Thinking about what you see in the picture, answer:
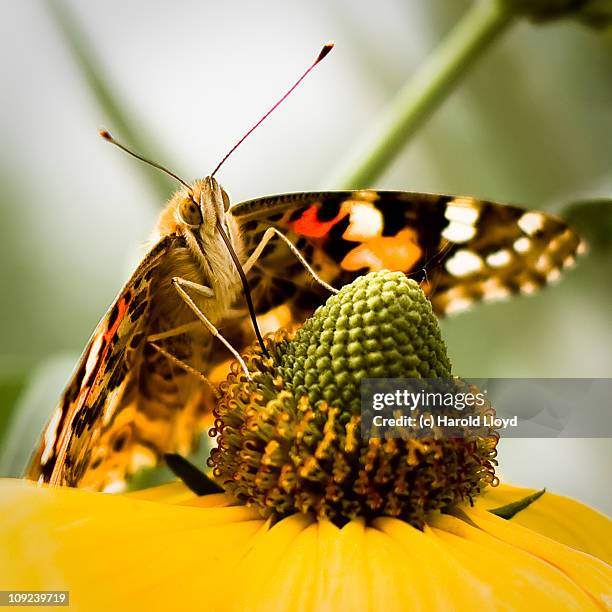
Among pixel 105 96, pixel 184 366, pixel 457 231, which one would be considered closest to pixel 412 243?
pixel 457 231

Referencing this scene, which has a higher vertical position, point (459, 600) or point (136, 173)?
point (136, 173)

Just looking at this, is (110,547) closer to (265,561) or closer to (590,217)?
(265,561)

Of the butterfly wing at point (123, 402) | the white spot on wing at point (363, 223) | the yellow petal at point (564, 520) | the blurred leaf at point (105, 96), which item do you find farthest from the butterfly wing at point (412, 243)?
the blurred leaf at point (105, 96)

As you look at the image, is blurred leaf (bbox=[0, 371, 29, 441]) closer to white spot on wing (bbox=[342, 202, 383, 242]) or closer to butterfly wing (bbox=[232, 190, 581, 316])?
butterfly wing (bbox=[232, 190, 581, 316])

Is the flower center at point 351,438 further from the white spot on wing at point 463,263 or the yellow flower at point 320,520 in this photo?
the white spot on wing at point 463,263

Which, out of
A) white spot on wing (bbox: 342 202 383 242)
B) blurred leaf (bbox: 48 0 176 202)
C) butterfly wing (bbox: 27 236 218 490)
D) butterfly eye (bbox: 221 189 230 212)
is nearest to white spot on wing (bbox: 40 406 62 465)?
butterfly wing (bbox: 27 236 218 490)

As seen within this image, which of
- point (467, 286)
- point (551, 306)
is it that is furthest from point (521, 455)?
point (467, 286)

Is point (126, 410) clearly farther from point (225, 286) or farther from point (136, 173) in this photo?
point (136, 173)
